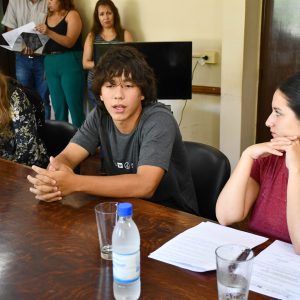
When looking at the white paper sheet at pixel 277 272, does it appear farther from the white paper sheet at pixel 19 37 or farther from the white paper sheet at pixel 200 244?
the white paper sheet at pixel 19 37

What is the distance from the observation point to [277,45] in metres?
3.38

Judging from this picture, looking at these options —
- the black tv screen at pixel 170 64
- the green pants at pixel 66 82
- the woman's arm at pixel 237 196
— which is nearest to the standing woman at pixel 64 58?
the green pants at pixel 66 82

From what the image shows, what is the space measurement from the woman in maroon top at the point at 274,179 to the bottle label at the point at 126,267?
54cm

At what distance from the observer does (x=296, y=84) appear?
4.40 ft

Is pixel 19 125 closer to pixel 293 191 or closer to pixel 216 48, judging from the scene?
pixel 293 191

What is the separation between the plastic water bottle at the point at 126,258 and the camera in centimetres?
90

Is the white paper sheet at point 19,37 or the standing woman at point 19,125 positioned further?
the white paper sheet at point 19,37

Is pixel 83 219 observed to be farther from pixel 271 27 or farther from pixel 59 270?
pixel 271 27

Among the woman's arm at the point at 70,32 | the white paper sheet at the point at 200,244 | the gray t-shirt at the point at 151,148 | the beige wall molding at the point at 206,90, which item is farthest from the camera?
the woman's arm at the point at 70,32

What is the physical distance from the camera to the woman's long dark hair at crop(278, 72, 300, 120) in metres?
1.33

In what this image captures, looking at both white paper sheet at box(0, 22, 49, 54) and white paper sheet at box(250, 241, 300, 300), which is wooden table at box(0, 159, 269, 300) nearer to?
white paper sheet at box(250, 241, 300, 300)

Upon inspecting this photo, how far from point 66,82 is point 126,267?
3622mm

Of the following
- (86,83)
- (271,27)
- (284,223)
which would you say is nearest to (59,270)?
(284,223)

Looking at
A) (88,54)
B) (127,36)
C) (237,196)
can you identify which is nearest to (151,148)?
(237,196)
